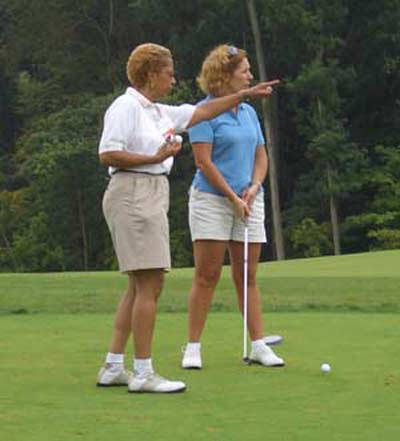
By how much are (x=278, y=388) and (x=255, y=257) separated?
145 cm

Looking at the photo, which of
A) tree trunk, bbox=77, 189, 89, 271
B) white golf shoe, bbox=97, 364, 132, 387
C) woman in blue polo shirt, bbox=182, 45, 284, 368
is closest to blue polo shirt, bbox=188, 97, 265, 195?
woman in blue polo shirt, bbox=182, 45, 284, 368

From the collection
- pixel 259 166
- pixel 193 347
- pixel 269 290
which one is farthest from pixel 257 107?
pixel 193 347

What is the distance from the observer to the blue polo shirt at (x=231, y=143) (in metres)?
7.88

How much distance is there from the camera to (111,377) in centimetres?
704

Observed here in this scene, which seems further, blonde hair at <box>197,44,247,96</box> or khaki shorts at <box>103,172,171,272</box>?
blonde hair at <box>197,44,247,96</box>

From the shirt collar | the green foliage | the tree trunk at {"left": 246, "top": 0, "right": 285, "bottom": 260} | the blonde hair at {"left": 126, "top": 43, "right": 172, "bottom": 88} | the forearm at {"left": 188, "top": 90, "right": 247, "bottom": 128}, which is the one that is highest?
the blonde hair at {"left": 126, "top": 43, "right": 172, "bottom": 88}

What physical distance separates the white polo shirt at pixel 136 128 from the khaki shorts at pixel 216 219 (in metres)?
0.95

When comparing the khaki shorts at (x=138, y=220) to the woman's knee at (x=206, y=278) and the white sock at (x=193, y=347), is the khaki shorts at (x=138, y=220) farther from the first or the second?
the woman's knee at (x=206, y=278)

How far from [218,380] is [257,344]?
75cm

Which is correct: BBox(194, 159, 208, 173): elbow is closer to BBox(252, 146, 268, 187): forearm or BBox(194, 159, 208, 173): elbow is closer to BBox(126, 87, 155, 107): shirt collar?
BBox(252, 146, 268, 187): forearm

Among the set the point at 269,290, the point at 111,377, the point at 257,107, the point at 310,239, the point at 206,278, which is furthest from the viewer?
the point at 257,107

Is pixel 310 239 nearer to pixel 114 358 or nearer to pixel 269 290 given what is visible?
pixel 269 290

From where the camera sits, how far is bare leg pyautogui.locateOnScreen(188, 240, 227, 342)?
26.1 feet

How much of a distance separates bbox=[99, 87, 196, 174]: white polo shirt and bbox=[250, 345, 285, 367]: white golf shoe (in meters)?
1.34
